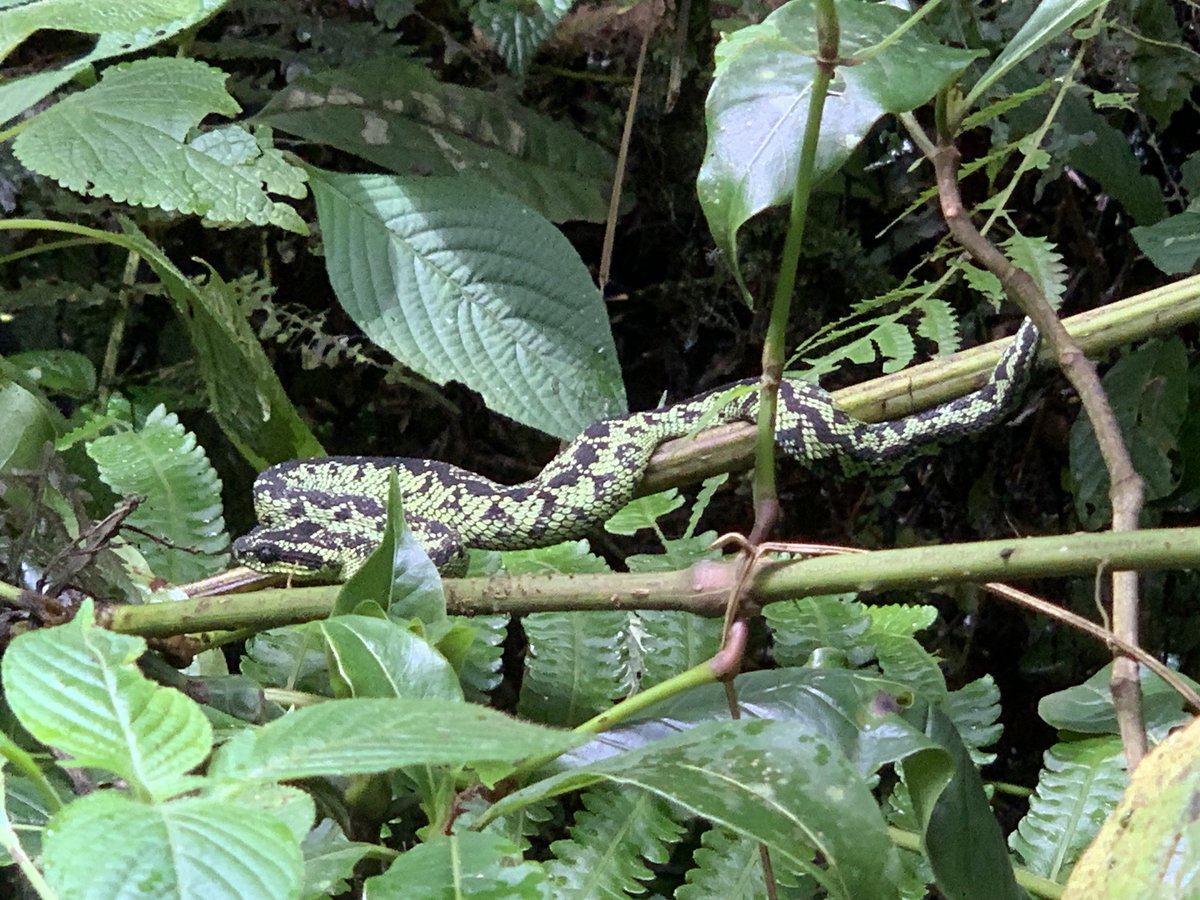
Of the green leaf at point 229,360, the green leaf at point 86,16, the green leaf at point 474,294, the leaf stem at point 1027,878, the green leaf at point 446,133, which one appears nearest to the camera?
the green leaf at point 86,16

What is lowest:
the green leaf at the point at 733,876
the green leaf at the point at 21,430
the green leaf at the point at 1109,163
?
the green leaf at the point at 733,876

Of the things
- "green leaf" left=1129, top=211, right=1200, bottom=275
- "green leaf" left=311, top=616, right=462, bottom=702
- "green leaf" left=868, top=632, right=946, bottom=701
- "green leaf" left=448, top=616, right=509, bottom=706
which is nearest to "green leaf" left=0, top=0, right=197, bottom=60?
"green leaf" left=311, top=616, right=462, bottom=702

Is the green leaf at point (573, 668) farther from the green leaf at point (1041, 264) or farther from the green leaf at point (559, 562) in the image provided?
the green leaf at point (1041, 264)

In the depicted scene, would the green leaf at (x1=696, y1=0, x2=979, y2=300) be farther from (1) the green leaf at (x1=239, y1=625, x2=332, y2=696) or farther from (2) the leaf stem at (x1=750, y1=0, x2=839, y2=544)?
(1) the green leaf at (x1=239, y1=625, x2=332, y2=696)

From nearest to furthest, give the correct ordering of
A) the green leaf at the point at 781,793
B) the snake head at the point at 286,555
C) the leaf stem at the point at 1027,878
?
the green leaf at the point at 781,793 < the leaf stem at the point at 1027,878 < the snake head at the point at 286,555

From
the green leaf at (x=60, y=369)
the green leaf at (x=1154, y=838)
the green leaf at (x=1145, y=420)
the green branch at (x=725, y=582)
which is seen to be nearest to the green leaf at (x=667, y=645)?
the green branch at (x=725, y=582)

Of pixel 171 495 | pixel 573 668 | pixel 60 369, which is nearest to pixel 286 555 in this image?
pixel 171 495
